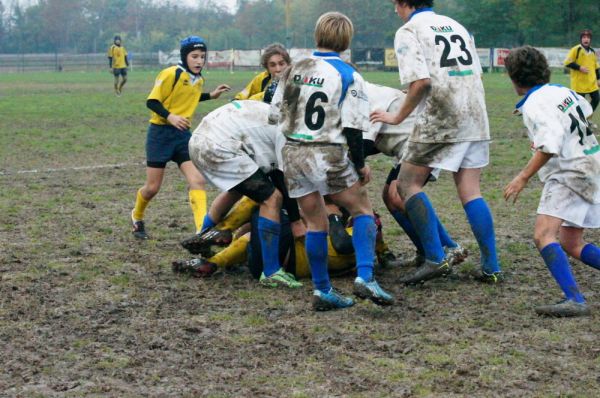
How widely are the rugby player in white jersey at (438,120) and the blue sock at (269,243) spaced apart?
0.91 m

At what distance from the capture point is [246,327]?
552 centimetres

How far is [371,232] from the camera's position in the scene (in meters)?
6.13

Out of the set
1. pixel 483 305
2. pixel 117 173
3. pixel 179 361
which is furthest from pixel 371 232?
pixel 117 173

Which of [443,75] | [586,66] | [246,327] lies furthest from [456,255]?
[586,66]

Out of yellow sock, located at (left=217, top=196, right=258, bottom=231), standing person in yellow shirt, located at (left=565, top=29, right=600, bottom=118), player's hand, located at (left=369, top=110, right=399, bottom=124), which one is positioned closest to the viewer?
player's hand, located at (left=369, top=110, right=399, bottom=124)

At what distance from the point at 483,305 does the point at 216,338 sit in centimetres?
177

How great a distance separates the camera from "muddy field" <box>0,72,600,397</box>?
4.54 meters

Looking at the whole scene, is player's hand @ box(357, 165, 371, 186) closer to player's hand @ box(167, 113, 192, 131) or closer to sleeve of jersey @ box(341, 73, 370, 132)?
sleeve of jersey @ box(341, 73, 370, 132)

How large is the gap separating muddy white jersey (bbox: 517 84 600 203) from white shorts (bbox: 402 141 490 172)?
0.76 metres

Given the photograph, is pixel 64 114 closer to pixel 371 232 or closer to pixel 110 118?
pixel 110 118

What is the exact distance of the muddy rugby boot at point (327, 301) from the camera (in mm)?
5883

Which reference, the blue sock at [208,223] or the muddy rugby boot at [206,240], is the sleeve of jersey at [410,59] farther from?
the blue sock at [208,223]

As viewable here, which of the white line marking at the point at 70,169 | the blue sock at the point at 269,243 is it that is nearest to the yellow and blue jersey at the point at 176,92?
the blue sock at the point at 269,243

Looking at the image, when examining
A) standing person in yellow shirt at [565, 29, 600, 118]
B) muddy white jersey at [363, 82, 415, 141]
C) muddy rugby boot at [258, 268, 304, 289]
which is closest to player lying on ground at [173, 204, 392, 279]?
muddy rugby boot at [258, 268, 304, 289]
